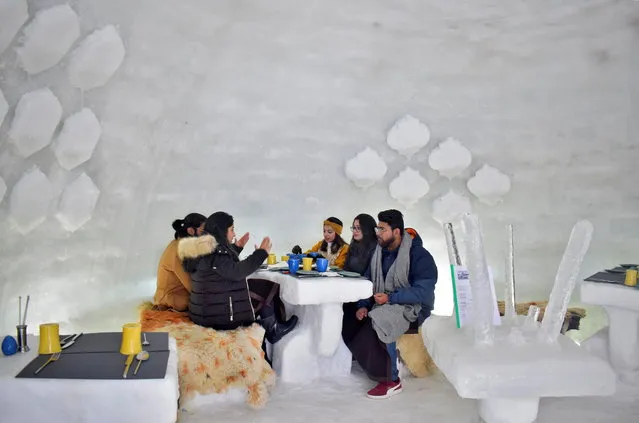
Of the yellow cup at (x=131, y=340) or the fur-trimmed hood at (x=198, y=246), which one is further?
the fur-trimmed hood at (x=198, y=246)

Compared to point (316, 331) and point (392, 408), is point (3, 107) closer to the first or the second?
point (316, 331)

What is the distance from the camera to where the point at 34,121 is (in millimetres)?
4949

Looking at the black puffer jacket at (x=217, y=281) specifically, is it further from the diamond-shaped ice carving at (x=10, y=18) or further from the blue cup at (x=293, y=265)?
the diamond-shaped ice carving at (x=10, y=18)

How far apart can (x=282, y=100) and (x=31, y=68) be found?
2.31 metres

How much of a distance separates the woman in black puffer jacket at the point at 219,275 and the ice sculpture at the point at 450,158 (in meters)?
3.06

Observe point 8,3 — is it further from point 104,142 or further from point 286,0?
point 286,0

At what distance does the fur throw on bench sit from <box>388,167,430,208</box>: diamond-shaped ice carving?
3068 mm

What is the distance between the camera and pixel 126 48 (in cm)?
542

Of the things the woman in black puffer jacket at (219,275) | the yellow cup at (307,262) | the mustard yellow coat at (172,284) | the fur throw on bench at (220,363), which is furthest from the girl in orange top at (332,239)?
the fur throw on bench at (220,363)

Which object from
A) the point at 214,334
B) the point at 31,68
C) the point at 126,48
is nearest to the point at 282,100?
the point at 126,48

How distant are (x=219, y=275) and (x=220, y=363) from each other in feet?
1.91

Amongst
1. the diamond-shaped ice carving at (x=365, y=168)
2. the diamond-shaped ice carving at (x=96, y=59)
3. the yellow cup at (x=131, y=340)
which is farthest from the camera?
the diamond-shaped ice carving at (x=365, y=168)

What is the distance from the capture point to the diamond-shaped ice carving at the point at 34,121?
192 inches

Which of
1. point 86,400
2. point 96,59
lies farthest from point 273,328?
point 96,59
